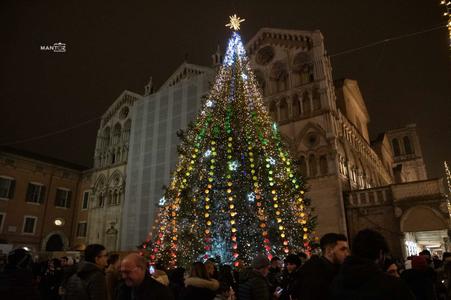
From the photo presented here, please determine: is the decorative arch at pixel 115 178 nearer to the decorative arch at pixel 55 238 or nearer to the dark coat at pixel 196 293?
the decorative arch at pixel 55 238

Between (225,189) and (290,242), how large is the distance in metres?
3.16

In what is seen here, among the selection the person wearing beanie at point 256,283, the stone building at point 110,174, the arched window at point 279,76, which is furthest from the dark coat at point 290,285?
the stone building at point 110,174

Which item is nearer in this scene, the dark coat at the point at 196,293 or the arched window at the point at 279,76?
the dark coat at the point at 196,293

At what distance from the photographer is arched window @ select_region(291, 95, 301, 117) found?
2161 cm

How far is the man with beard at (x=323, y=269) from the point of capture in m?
3.42

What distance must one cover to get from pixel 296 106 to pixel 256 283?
61.8ft

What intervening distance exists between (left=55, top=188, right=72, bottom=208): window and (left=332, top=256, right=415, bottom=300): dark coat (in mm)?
33762

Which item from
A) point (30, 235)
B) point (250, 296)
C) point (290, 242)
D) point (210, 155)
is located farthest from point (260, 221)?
point (30, 235)

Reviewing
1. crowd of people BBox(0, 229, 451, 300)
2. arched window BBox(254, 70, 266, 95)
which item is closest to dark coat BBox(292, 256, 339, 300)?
crowd of people BBox(0, 229, 451, 300)

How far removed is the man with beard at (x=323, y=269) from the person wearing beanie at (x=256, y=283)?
2.37 ft

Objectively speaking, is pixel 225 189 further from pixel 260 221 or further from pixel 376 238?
pixel 376 238

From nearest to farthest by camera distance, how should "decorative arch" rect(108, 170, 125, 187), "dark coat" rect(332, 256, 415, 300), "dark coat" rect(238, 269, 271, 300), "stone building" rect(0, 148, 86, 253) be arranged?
"dark coat" rect(332, 256, 415, 300)
"dark coat" rect(238, 269, 271, 300)
"stone building" rect(0, 148, 86, 253)
"decorative arch" rect(108, 170, 125, 187)

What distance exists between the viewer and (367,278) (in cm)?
232

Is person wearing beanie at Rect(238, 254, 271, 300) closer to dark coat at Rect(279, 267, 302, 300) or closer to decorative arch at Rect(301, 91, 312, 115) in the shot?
dark coat at Rect(279, 267, 302, 300)
